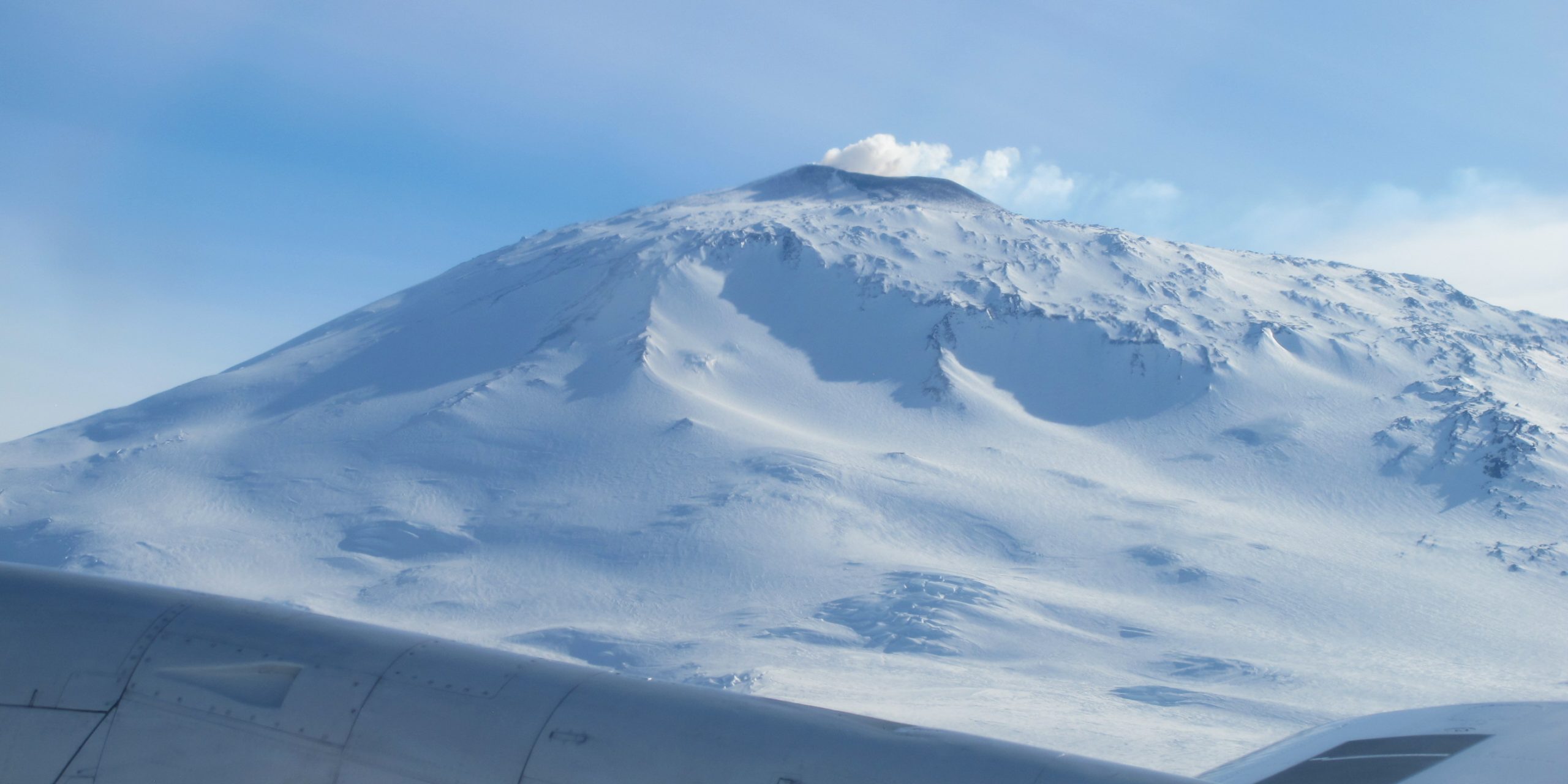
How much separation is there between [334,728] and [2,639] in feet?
7.47

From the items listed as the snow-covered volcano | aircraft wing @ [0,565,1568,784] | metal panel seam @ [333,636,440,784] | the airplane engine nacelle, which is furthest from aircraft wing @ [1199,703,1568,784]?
the snow-covered volcano

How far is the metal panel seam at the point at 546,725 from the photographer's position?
15.3ft

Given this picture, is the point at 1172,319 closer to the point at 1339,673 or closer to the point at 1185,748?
the point at 1339,673

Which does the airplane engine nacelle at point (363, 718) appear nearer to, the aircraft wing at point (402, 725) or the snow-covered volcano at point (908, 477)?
the aircraft wing at point (402, 725)

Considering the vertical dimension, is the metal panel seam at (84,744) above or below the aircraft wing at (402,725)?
below

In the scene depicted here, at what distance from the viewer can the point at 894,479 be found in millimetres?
45156

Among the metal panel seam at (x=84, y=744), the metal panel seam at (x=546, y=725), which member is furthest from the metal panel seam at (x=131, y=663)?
the metal panel seam at (x=546, y=725)

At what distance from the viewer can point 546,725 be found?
4.82m

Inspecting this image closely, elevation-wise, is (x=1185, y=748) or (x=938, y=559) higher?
(x=938, y=559)

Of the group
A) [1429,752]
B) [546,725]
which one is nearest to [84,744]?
[546,725]

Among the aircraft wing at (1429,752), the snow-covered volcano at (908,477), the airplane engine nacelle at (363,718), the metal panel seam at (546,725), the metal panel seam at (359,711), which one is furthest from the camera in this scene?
the snow-covered volcano at (908,477)

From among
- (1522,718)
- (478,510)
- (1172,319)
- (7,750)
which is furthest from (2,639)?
(1172,319)

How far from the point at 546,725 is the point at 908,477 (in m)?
41.5

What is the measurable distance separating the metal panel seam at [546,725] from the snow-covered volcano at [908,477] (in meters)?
12.8
